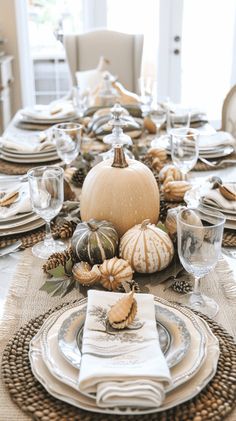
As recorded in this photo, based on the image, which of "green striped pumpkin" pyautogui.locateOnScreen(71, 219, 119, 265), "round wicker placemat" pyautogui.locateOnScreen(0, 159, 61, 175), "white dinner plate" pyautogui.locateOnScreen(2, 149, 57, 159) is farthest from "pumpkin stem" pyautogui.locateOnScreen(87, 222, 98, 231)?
"white dinner plate" pyautogui.locateOnScreen(2, 149, 57, 159)

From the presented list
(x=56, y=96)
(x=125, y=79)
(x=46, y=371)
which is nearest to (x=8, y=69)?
(x=56, y=96)

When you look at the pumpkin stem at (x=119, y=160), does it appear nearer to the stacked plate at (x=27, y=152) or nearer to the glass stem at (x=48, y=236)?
the glass stem at (x=48, y=236)

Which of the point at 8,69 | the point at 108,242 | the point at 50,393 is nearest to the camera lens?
the point at 50,393

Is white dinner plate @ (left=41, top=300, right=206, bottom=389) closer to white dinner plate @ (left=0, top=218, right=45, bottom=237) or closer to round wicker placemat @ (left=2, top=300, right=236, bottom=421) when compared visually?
round wicker placemat @ (left=2, top=300, right=236, bottom=421)

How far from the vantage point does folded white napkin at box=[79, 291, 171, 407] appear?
22.9 inches

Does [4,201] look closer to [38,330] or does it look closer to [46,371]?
[38,330]

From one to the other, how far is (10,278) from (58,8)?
3.16 m

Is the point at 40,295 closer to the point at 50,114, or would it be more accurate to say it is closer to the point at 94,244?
the point at 94,244

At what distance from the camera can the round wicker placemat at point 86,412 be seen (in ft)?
1.93

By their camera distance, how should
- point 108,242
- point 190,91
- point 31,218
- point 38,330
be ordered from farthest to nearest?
point 190,91
point 31,218
point 108,242
point 38,330

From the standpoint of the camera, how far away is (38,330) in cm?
75

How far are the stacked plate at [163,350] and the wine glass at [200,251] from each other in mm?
69

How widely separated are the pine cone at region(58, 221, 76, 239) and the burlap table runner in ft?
0.35

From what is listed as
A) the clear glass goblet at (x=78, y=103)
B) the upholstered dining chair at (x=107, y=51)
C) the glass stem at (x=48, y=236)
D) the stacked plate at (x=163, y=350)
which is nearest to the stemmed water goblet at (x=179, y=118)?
the clear glass goblet at (x=78, y=103)
